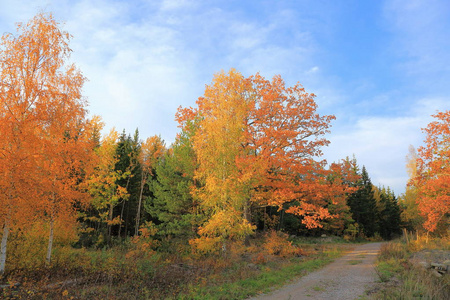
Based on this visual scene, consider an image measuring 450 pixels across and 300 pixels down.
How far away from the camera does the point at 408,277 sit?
10.4 meters

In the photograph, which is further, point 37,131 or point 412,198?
point 412,198

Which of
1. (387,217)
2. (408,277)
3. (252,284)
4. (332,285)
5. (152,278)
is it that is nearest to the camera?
(252,284)

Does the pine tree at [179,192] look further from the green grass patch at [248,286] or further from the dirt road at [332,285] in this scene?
the dirt road at [332,285]

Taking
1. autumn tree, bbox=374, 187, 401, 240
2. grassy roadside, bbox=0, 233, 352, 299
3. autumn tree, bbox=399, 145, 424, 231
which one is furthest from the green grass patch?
autumn tree, bbox=374, 187, 401, 240

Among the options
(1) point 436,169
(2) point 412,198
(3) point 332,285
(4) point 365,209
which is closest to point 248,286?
(3) point 332,285

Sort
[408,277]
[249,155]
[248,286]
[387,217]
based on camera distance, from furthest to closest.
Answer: [387,217]
[249,155]
[408,277]
[248,286]

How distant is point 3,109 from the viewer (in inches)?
378

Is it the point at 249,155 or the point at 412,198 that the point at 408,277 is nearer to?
the point at 249,155

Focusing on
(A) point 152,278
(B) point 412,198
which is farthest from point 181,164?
(B) point 412,198

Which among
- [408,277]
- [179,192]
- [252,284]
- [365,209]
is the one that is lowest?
[252,284]

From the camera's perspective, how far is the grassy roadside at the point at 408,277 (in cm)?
840

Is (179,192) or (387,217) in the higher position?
(179,192)

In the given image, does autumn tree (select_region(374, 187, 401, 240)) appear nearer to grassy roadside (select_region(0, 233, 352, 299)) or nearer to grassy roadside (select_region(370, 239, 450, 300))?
grassy roadside (select_region(370, 239, 450, 300))

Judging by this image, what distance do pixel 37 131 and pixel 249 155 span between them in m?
11.1
